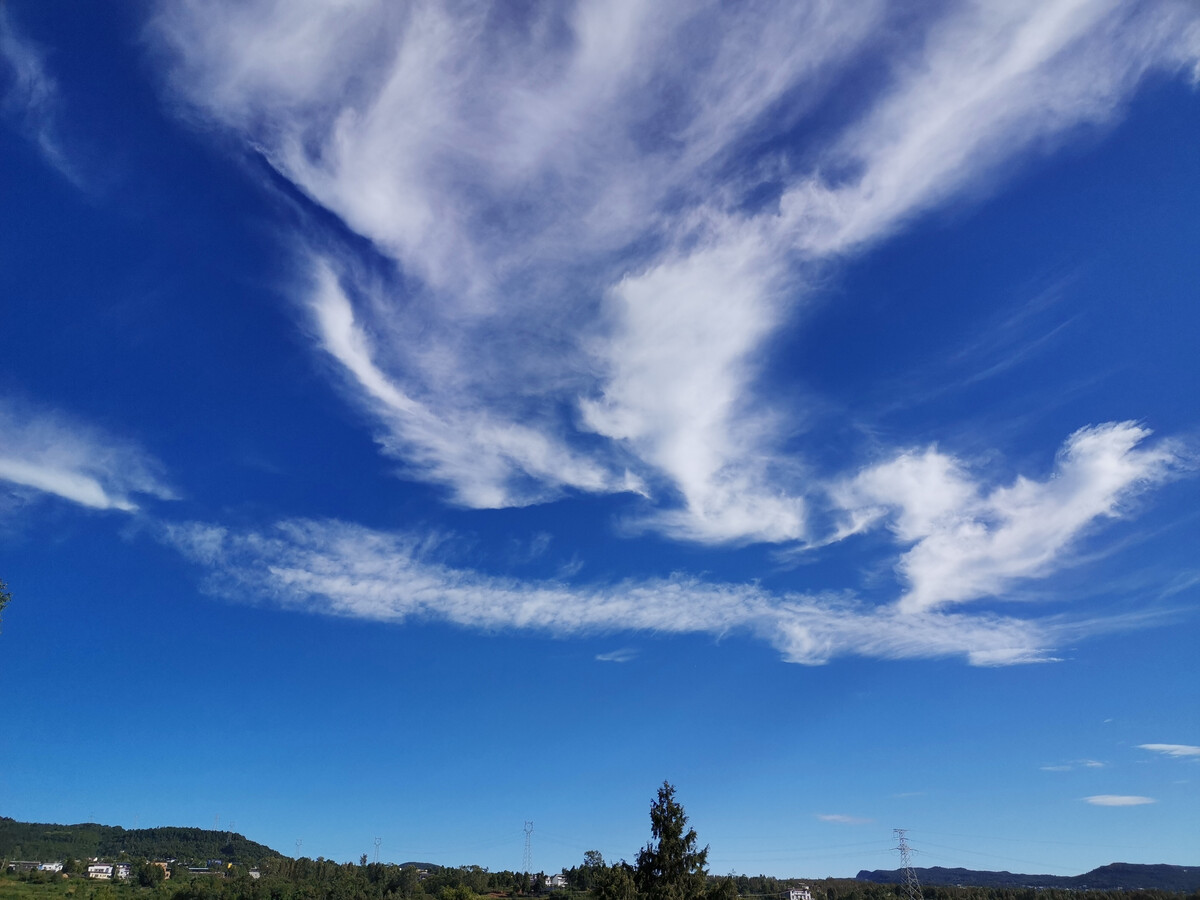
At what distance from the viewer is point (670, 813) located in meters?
38.3

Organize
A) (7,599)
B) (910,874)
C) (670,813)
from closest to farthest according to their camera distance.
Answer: (7,599), (670,813), (910,874)

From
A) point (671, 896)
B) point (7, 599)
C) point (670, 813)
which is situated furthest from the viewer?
point (670, 813)

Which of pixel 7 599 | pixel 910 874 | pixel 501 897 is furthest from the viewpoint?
pixel 501 897

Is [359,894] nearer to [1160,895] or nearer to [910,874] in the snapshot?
[910,874]

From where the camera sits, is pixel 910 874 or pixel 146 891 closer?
pixel 910 874

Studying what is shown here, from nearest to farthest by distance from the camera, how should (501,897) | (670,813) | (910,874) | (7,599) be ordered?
(7,599) < (670,813) < (910,874) < (501,897)

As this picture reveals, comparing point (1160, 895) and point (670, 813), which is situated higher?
point (670, 813)

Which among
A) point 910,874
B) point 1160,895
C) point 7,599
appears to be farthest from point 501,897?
point 7,599

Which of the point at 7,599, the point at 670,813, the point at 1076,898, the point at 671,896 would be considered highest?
the point at 7,599

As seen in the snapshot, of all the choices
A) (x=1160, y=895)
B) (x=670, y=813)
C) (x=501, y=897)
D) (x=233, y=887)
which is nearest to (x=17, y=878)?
(x=233, y=887)

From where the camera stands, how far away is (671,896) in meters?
35.7

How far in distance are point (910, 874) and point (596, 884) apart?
106942 mm

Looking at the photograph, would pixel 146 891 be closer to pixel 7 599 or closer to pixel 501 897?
pixel 501 897

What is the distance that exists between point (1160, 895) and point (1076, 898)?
25198 mm
